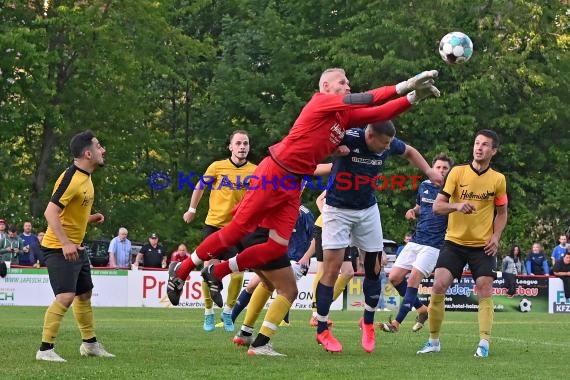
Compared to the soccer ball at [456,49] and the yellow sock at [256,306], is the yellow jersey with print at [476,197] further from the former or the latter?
the yellow sock at [256,306]

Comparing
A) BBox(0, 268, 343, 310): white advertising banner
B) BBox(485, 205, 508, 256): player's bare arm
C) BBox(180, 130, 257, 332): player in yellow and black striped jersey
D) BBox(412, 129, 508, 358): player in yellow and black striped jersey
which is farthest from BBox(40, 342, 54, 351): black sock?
BBox(0, 268, 343, 310): white advertising banner

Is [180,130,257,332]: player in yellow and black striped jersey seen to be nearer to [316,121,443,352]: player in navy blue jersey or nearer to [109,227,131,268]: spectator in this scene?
[316,121,443,352]: player in navy blue jersey

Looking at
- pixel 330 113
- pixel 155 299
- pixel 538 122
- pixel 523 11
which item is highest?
pixel 523 11

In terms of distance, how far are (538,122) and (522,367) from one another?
111 ft

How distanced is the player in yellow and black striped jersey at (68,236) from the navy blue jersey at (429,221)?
20.5 ft

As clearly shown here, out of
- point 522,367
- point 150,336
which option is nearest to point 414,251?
point 150,336

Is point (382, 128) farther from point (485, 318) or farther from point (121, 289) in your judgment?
point (121, 289)

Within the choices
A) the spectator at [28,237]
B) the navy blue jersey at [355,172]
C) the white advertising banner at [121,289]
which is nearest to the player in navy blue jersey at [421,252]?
the navy blue jersey at [355,172]

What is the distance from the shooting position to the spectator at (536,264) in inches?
1278

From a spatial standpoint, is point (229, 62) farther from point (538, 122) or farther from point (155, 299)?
point (155, 299)

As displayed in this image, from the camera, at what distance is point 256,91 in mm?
44188

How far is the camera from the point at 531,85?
44.1 m

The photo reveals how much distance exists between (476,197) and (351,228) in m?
1.33

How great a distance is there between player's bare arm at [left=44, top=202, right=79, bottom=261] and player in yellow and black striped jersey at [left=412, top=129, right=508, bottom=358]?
3.77 meters
